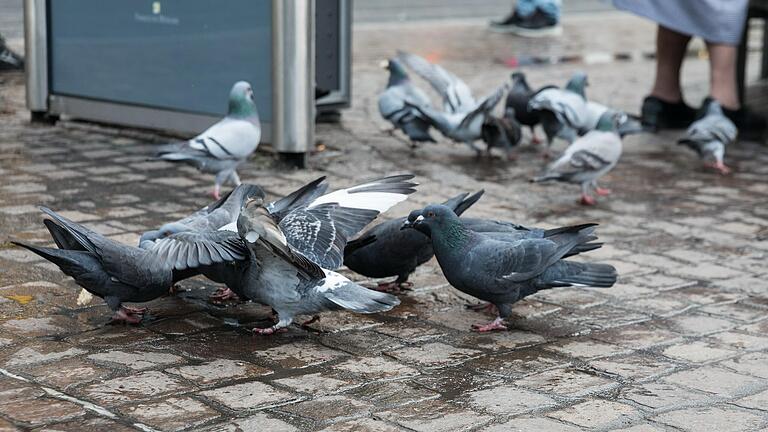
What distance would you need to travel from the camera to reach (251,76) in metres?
7.55

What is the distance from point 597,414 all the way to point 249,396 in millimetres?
1108

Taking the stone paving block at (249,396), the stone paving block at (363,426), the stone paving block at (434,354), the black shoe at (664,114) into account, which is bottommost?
the stone paving block at (434,354)

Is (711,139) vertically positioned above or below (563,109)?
below

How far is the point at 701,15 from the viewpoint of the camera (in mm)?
8688

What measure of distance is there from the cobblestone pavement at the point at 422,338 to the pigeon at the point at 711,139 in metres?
0.24

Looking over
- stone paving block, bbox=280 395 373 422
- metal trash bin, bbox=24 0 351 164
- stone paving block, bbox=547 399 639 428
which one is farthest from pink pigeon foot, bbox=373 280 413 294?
metal trash bin, bbox=24 0 351 164

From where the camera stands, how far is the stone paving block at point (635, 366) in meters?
4.12

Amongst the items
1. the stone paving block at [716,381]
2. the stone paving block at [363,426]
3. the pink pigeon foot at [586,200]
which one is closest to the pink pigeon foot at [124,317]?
the stone paving block at [363,426]

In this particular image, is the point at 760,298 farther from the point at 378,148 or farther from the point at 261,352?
the point at 378,148

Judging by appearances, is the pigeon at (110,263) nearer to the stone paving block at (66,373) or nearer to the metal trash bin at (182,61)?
the stone paving block at (66,373)

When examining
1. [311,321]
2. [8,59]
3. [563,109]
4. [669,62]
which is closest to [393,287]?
[311,321]

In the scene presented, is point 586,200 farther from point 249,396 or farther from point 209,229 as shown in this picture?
point 249,396

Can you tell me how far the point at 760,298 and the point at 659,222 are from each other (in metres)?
1.34

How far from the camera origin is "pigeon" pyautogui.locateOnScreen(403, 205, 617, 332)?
452 centimetres
